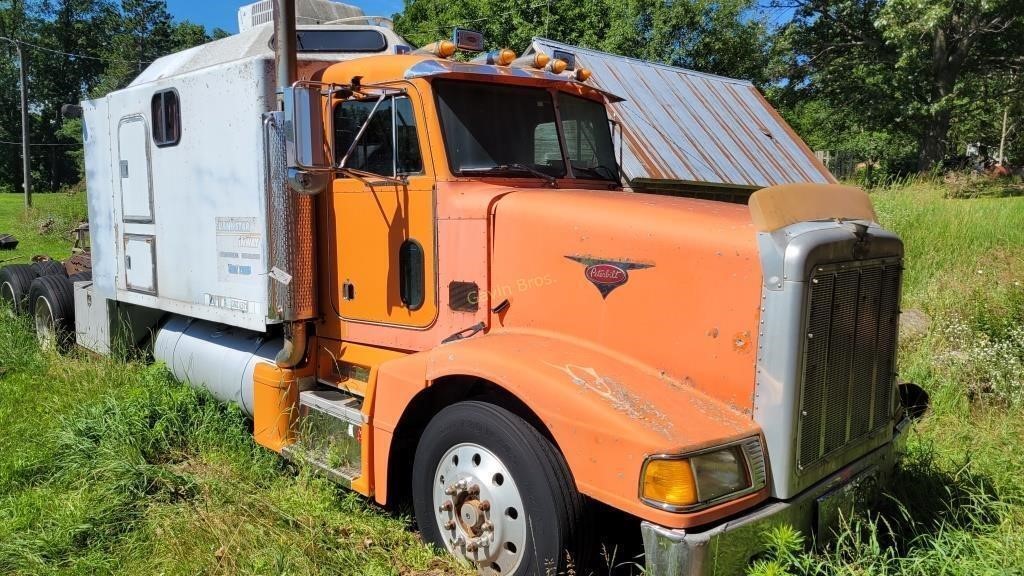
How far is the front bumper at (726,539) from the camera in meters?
2.70

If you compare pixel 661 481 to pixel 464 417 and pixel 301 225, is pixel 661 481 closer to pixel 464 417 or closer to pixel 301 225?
pixel 464 417

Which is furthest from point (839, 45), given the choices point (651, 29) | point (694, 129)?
point (694, 129)

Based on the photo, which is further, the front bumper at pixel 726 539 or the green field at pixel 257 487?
the green field at pixel 257 487

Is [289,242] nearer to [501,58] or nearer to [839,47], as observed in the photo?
[501,58]

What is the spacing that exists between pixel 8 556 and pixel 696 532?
3.50m

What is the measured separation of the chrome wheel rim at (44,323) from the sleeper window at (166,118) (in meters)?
3.56

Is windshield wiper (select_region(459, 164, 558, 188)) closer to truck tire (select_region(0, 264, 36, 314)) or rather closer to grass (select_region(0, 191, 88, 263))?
truck tire (select_region(0, 264, 36, 314))

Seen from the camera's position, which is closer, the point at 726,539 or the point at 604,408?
the point at 726,539

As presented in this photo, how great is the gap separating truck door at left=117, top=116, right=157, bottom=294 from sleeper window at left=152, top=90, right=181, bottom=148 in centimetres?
21

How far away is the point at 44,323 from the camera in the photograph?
8.47 metres

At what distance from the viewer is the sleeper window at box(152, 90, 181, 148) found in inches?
223

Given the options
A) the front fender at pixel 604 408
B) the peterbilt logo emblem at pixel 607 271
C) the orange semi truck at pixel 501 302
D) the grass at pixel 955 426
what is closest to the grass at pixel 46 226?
the orange semi truck at pixel 501 302

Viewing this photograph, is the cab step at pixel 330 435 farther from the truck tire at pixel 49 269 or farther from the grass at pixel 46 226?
the grass at pixel 46 226

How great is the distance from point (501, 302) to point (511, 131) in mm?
1093
